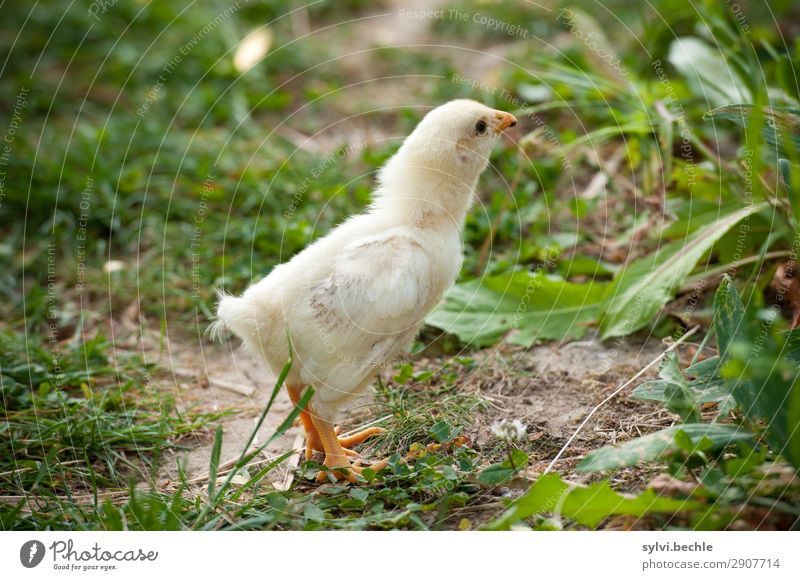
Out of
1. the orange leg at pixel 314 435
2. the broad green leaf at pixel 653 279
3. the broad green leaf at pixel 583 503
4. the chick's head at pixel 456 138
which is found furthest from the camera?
the broad green leaf at pixel 653 279

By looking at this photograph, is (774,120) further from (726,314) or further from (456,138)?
(456,138)

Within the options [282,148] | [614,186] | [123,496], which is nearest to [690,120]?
[614,186]

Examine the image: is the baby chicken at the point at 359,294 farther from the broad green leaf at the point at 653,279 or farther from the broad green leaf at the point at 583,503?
the broad green leaf at the point at 653,279

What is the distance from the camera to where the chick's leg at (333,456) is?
9.55 ft

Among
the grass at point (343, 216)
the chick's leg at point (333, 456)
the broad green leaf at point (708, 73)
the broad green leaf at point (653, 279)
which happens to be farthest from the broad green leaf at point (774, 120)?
the chick's leg at point (333, 456)

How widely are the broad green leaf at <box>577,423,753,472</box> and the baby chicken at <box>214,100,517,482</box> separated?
2.67ft

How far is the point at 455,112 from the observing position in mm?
3273

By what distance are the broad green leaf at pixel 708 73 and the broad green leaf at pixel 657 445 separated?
2.14 metres

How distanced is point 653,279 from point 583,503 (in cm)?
149

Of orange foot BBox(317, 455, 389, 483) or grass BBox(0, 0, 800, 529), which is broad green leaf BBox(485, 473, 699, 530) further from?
orange foot BBox(317, 455, 389, 483)

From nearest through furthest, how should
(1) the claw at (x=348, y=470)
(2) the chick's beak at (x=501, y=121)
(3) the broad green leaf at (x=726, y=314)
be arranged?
(3) the broad green leaf at (x=726, y=314) → (1) the claw at (x=348, y=470) → (2) the chick's beak at (x=501, y=121)

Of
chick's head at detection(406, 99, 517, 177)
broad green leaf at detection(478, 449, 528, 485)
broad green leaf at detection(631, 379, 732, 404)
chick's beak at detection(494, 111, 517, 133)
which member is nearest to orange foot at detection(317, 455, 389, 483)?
broad green leaf at detection(478, 449, 528, 485)

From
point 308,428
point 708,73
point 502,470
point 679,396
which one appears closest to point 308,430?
point 308,428

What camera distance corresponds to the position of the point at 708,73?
4383 millimetres
